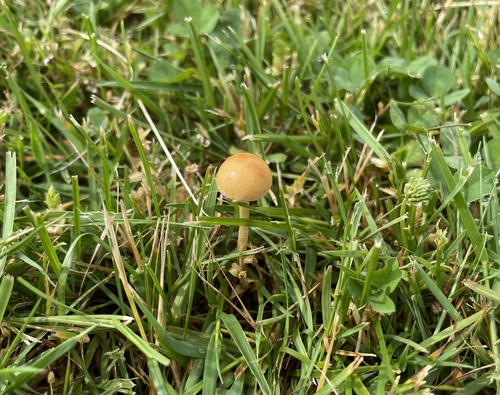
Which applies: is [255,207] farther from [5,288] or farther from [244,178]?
[5,288]

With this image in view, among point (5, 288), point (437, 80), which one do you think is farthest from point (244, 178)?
point (437, 80)

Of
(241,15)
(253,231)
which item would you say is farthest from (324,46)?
(253,231)

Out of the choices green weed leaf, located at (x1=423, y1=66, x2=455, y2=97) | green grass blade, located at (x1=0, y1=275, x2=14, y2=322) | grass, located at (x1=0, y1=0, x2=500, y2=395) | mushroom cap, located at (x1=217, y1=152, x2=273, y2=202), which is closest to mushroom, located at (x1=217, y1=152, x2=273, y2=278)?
mushroom cap, located at (x1=217, y1=152, x2=273, y2=202)

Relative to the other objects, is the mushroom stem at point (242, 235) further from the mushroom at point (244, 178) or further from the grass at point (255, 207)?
the mushroom at point (244, 178)

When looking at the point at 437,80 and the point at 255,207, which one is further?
the point at 437,80

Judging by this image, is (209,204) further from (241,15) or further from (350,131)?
(241,15)

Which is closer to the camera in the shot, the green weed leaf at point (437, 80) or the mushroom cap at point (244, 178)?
the mushroom cap at point (244, 178)

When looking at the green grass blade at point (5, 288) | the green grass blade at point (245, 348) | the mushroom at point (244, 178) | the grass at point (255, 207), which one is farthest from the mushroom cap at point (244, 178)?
the green grass blade at point (5, 288)
